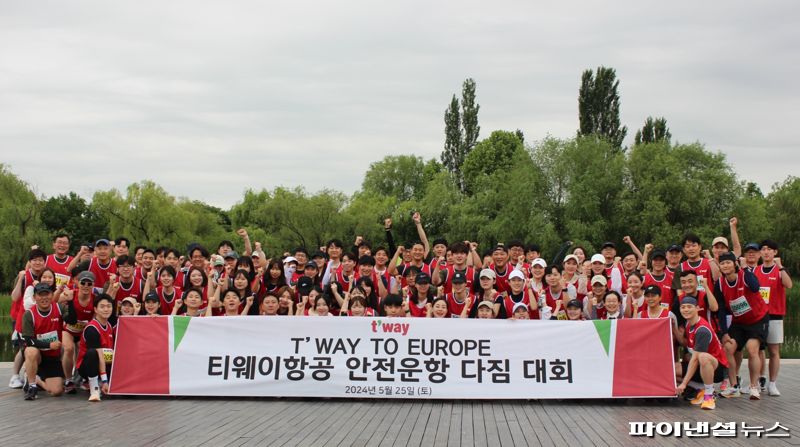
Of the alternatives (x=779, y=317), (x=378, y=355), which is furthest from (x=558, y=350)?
(x=779, y=317)

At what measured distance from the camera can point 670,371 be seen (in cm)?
930

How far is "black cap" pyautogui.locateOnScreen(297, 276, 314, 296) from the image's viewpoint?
420 inches

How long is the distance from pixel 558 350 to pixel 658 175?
33.9m

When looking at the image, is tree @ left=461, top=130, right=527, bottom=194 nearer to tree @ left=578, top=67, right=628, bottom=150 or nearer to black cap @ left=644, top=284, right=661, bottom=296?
tree @ left=578, top=67, right=628, bottom=150

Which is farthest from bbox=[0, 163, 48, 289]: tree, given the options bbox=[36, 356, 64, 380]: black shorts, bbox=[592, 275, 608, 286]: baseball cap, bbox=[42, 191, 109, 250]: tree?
bbox=[592, 275, 608, 286]: baseball cap

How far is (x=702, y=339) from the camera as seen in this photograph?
925 cm

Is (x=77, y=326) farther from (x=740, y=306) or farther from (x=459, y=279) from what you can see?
(x=740, y=306)

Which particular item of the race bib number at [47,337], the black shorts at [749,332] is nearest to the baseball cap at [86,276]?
the race bib number at [47,337]

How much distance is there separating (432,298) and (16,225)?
1515 inches

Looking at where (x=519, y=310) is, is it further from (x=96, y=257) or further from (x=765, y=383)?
(x=96, y=257)

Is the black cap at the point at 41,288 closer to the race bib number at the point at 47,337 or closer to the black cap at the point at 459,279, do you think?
the race bib number at the point at 47,337

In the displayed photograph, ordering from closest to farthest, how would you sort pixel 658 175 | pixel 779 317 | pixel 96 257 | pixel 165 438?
1. pixel 165 438
2. pixel 779 317
3. pixel 96 257
4. pixel 658 175

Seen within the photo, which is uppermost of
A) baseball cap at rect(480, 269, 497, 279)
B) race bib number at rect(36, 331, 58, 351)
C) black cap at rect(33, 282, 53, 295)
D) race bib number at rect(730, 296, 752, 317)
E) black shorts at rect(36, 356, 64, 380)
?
baseball cap at rect(480, 269, 497, 279)

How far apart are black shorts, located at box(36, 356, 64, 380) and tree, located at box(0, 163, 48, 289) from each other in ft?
110
